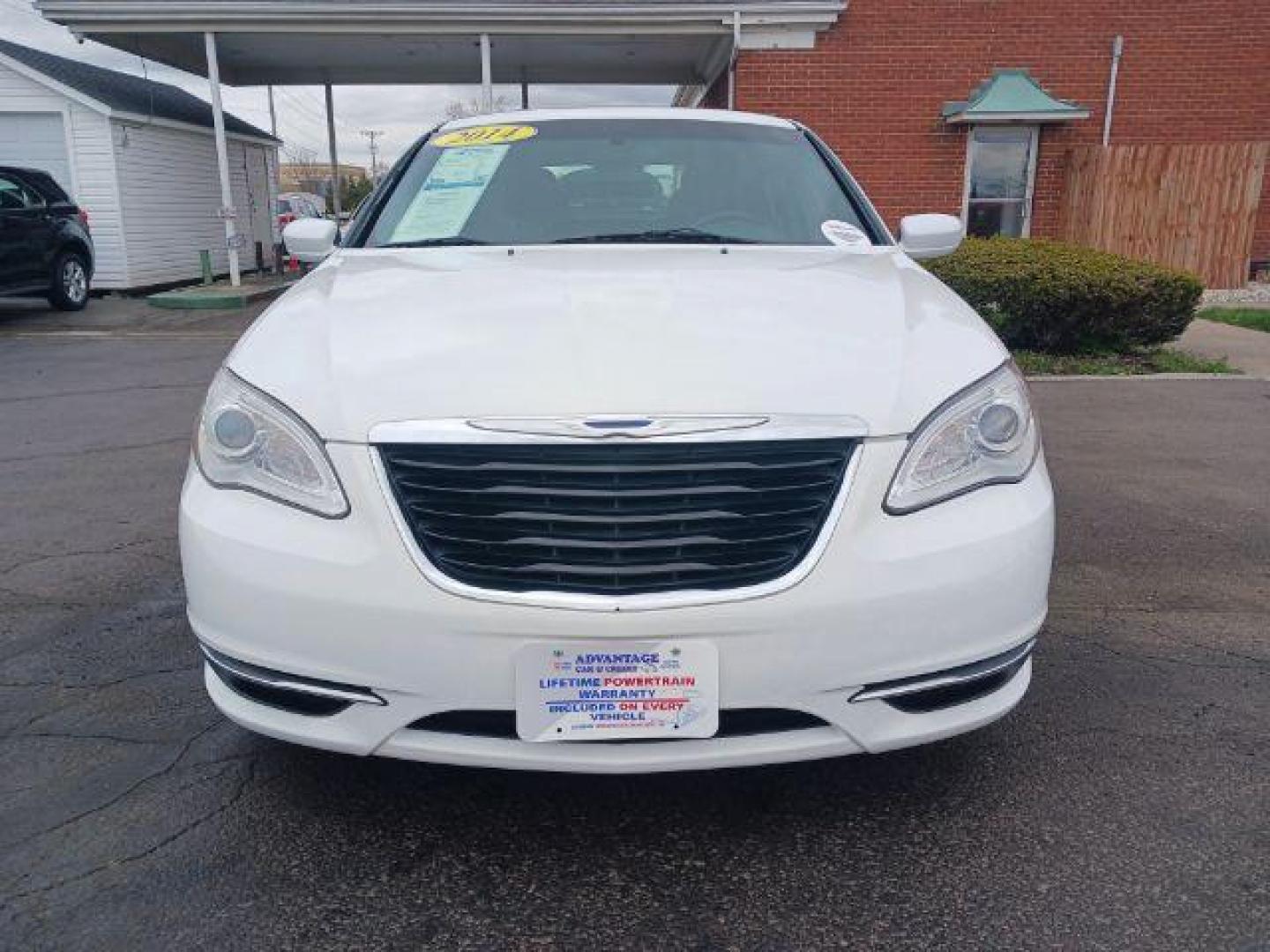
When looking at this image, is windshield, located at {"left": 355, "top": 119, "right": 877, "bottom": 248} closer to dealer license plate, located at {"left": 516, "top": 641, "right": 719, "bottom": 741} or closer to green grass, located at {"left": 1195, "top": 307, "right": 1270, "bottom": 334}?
dealer license plate, located at {"left": 516, "top": 641, "right": 719, "bottom": 741}

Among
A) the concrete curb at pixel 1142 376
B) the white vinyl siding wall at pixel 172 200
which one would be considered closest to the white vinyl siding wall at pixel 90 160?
the white vinyl siding wall at pixel 172 200

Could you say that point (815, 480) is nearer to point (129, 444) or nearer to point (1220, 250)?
point (129, 444)

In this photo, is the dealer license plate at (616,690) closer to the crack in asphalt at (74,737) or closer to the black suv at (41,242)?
the crack in asphalt at (74,737)

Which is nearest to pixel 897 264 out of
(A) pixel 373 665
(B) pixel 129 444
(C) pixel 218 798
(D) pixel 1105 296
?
(A) pixel 373 665

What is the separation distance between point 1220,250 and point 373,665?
13802 mm

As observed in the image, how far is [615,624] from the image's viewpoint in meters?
1.90

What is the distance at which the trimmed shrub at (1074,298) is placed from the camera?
828cm

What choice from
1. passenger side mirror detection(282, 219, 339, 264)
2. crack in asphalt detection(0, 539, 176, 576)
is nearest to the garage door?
crack in asphalt detection(0, 539, 176, 576)

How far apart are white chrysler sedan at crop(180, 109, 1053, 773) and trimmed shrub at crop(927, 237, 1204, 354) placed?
21.5 feet

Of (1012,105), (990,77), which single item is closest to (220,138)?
(990,77)

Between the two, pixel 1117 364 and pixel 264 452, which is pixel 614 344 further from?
pixel 1117 364

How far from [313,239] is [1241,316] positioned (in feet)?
36.1

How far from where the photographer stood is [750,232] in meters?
3.36

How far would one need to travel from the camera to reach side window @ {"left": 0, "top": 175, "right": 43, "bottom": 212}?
460 inches
